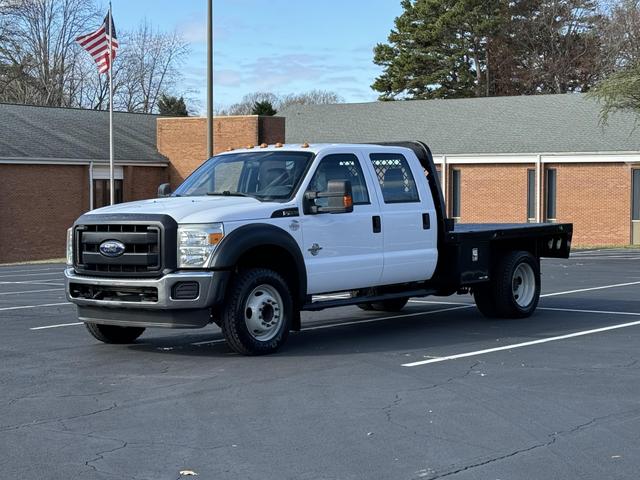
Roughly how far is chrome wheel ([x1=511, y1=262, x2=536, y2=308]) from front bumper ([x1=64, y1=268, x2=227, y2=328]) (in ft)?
17.0

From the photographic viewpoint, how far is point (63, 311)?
1553 centimetres

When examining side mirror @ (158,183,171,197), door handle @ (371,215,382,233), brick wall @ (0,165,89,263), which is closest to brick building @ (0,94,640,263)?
brick wall @ (0,165,89,263)

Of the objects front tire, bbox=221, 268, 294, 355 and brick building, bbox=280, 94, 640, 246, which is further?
brick building, bbox=280, 94, 640, 246

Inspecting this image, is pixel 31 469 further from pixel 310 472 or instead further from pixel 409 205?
pixel 409 205

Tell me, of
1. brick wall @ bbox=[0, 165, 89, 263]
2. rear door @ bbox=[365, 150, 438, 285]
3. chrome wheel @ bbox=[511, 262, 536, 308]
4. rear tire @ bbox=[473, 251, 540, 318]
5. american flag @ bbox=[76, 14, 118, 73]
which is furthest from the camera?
brick wall @ bbox=[0, 165, 89, 263]

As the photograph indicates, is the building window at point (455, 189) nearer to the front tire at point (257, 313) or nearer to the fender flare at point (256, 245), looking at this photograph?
the fender flare at point (256, 245)

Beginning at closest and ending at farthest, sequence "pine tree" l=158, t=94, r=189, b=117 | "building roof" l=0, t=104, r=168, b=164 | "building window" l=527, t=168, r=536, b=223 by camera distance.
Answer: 1. "building roof" l=0, t=104, r=168, b=164
2. "building window" l=527, t=168, r=536, b=223
3. "pine tree" l=158, t=94, r=189, b=117

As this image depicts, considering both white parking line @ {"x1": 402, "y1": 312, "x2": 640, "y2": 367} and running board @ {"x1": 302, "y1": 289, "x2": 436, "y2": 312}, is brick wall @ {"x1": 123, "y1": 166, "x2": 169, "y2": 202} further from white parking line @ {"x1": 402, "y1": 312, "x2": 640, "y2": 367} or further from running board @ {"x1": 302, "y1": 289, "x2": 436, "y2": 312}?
white parking line @ {"x1": 402, "y1": 312, "x2": 640, "y2": 367}

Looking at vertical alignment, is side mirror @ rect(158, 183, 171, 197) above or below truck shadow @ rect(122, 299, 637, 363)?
above


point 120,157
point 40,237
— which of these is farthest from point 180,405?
point 120,157

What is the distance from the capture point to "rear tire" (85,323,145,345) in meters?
11.9

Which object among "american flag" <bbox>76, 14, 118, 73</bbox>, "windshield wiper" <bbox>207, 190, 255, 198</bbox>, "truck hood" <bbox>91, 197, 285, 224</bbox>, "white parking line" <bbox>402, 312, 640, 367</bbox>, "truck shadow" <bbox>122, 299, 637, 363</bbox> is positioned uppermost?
"american flag" <bbox>76, 14, 118, 73</bbox>

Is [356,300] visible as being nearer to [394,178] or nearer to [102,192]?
[394,178]

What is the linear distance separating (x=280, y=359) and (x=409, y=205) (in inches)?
112
